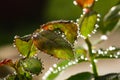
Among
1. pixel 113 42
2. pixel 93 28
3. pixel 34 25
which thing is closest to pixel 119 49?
pixel 93 28

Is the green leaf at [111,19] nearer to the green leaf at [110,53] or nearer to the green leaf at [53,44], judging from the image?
the green leaf at [110,53]

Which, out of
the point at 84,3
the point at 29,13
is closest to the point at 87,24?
the point at 84,3

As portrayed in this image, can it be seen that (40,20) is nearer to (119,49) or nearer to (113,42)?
(113,42)

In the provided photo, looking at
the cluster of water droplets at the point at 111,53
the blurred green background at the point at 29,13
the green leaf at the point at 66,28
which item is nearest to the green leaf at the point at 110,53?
the cluster of water droplets at the point at 111,53

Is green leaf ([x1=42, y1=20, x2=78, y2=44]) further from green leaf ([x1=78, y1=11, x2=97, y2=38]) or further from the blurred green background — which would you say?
the blurred green background

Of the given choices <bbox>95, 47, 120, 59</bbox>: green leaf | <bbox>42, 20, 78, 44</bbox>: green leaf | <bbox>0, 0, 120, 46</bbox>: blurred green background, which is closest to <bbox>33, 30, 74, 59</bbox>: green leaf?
<bbox>42, 20, 78, 44</bbox>: green leaf
